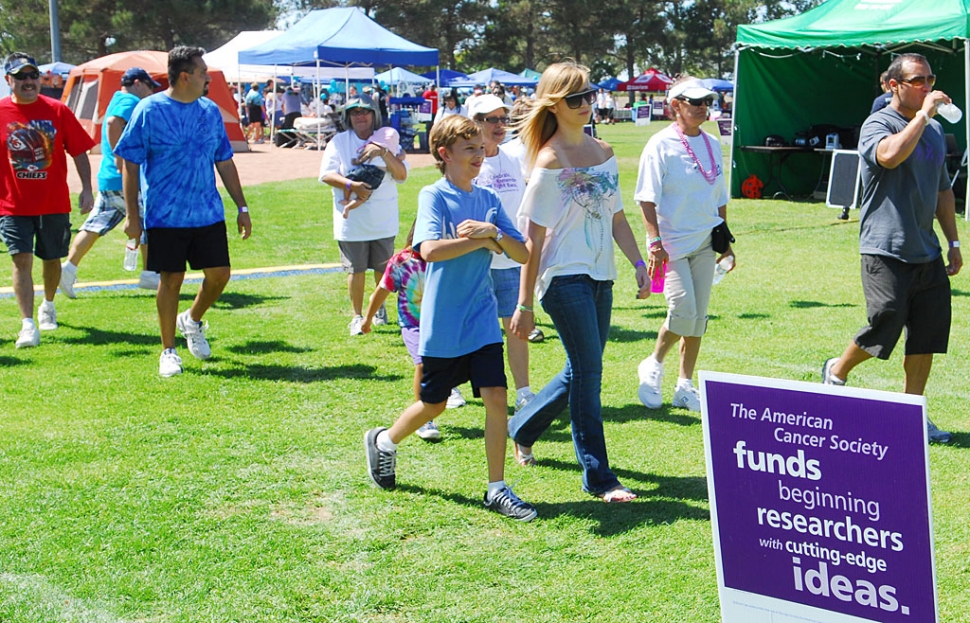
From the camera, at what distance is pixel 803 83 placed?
61.9 ft

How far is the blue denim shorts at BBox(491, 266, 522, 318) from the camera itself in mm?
5965

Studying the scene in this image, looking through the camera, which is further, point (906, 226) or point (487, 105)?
point (487, 105)

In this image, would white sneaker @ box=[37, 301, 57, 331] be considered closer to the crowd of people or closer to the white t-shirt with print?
the crowd of people

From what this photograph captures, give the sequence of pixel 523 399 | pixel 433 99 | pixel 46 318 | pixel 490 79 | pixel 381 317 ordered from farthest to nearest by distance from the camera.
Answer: pixel 490 79, pixel 433 99, pixel 381 317, pixel 46 318, pixel 523 399

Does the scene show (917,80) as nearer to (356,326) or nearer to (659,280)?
(659,280)

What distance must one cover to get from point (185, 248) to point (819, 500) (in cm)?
507

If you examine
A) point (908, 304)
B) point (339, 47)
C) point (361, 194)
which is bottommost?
point (908, 304)

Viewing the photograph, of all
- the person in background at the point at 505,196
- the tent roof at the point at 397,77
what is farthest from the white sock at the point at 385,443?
the tent roof at the point at 397,77

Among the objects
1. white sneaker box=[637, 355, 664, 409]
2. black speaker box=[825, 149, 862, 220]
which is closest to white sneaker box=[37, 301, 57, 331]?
white sneaker box=[637, 355, 664, 409]

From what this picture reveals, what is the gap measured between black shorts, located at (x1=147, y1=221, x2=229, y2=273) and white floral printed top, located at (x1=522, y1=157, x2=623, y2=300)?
2.92 meters

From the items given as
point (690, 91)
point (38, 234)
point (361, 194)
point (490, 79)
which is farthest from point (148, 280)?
point (490, 79)

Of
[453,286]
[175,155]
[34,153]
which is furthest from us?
[34,153]

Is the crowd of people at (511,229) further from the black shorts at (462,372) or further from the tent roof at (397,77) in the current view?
the tent roof at (397,77)

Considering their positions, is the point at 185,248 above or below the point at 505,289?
above
